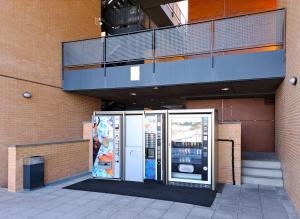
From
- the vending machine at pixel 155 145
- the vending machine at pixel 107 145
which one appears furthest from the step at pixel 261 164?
the vending machine at pixel 107 145

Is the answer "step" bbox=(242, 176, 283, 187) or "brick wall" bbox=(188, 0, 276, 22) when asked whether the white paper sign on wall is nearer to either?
"step" bbox=(242, 176, 283, 187)

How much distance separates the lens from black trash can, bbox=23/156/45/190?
19.0 feet

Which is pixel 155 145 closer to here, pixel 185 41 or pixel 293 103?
pixel 185 41

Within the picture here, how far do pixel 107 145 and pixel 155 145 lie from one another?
1.49 metres

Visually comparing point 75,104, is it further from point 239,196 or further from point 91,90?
point 239,196

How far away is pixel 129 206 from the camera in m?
4.88

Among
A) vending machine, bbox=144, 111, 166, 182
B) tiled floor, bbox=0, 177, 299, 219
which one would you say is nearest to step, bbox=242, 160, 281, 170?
tiled floor, bbox=0, 177, 299, 219

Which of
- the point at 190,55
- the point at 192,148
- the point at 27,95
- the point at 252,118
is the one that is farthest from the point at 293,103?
the point at 27,95

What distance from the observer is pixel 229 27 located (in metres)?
6.57

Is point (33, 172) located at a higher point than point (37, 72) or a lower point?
lower

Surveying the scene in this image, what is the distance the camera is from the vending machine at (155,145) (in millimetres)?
6629

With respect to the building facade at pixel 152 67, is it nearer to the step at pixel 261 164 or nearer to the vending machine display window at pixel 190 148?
the step at pixel 261 164

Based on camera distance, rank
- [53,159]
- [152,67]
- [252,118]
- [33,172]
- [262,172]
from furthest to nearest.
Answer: [252,118]
[152,67]
[262,172]
[53,159]
[33,172]

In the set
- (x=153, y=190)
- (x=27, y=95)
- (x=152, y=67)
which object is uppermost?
(x=152, y=67)
